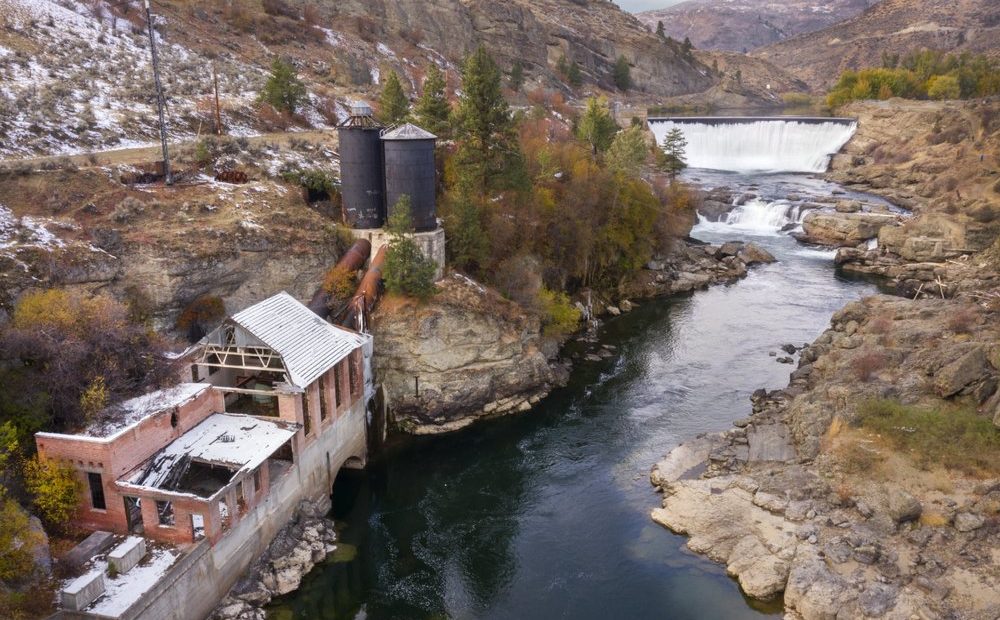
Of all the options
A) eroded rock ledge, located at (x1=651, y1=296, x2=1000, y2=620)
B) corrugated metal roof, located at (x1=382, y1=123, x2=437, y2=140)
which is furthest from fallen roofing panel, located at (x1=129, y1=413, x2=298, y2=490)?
corrugated metal roof, located at (x1=382, y1=123, x2=437, y2=140)

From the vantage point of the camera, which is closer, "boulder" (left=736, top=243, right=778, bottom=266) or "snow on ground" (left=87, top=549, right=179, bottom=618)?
"snow on ground" (left=87, top=549, right=179, bottom=618)

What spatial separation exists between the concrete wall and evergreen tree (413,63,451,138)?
62.0 ft

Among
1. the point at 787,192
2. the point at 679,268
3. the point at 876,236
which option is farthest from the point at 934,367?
the point at 787,192

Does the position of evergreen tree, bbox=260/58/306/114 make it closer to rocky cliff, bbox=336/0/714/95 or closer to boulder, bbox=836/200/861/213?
rocky cliff, bbox=336/0/714/95

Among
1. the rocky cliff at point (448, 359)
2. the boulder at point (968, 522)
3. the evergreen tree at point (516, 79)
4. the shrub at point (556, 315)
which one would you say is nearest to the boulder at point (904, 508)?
the boulder at point (968, 522)

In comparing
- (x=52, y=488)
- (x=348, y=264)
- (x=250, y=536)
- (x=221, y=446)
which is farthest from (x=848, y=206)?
(x=52, y=488)

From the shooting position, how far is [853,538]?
74.0ft

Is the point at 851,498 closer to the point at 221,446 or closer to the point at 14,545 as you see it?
the point at 221,446

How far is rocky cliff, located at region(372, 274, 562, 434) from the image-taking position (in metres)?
31.1

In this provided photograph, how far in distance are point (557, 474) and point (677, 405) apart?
853cm

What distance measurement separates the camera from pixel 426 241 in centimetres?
3297

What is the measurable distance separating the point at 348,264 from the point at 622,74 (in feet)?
308

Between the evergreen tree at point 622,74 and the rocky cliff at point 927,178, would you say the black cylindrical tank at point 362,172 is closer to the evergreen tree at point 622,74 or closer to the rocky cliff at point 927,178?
the rocky cliff at point 927,178

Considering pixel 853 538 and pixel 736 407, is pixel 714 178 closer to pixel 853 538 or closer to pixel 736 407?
pixel 736 407
